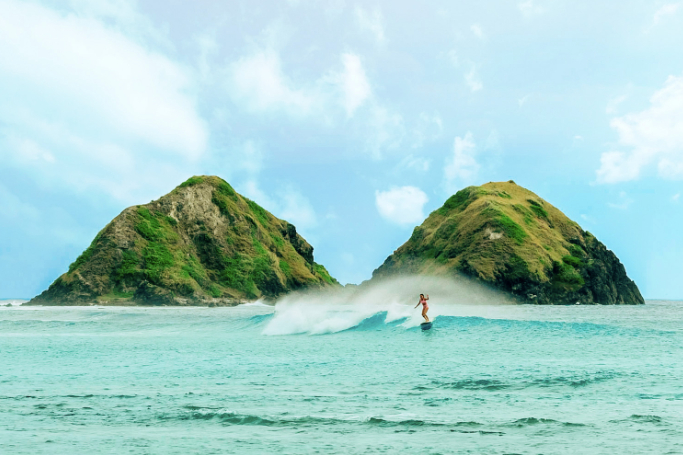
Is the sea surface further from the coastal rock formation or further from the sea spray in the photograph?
the coastal rock formation

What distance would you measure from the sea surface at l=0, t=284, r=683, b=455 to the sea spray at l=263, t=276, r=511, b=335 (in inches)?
369

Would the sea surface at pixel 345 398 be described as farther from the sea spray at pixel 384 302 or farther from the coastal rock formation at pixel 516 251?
the coastal rock formation at pixel 516 251

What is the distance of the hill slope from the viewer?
130 metres

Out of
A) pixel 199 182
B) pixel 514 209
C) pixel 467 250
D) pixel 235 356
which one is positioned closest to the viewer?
pixel 235 356

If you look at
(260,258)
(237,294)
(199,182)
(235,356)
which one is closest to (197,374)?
(235,356)

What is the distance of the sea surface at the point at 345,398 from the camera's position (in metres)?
9.91

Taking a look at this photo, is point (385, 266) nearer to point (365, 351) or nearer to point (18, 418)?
point (365, 351)

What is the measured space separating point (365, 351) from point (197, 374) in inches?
329

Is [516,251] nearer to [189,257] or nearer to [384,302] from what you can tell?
[384,302]

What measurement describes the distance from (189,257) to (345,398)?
474 ft

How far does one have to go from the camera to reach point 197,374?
1800cm

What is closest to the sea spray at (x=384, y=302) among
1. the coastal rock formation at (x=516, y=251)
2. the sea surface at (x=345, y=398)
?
→ the coastal rock formation at (x=516, y=251)

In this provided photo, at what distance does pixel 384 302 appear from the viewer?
13975 centimetres

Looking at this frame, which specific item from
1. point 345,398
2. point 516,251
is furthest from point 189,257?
point 345,398
